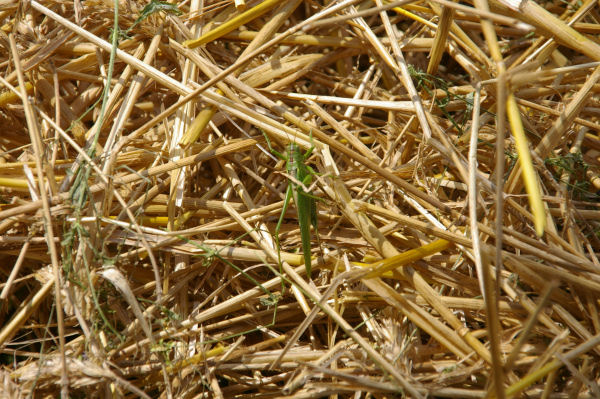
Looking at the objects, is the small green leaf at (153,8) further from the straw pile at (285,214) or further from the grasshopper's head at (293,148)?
the grasshopper's head at (293,148)

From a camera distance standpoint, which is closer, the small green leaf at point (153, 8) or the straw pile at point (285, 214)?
the straw pile at point (285, 214)

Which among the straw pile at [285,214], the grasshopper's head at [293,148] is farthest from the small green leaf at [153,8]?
the grasshopper's head at [293,148]

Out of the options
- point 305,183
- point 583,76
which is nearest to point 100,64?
point 305,183

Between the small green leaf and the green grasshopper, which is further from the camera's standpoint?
the small green leaf

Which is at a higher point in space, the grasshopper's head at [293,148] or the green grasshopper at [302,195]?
the grasshopper's head at [293,148]

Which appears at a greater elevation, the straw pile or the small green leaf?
the small green leaf

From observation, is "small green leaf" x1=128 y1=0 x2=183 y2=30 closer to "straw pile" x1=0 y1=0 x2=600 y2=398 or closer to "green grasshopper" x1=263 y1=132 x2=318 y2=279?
"straw pile" x1=0 y1=0 x2=600 y2=398

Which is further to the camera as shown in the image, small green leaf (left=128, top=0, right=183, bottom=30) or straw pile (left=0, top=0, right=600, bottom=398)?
small green leaf (left=128, top=0, right=183, bottom=30)

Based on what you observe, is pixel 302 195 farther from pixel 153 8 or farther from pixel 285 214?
pixel 153 8

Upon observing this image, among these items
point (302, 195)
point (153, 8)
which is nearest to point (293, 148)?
point (302, 195)

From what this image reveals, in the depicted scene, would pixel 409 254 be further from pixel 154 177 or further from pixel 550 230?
pixel 154 177

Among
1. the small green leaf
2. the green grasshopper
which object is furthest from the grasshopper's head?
the small green leaf
